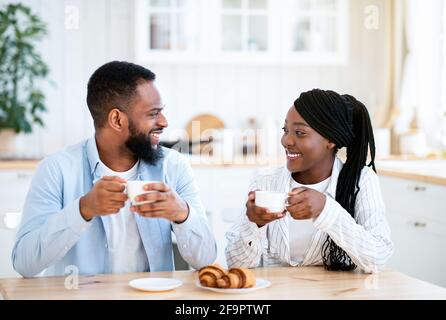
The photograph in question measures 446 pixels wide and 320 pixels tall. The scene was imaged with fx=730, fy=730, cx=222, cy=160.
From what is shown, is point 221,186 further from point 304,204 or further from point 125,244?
point 304,204

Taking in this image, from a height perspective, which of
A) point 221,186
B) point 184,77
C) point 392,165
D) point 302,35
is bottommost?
point 221,186

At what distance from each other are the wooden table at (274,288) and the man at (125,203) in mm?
100

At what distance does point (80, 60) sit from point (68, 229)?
276cm

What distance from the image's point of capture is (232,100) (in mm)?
4594

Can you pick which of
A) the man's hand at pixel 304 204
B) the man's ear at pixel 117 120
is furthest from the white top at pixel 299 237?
the man's ear at pixel 117 120

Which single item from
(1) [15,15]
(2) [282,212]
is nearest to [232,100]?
(1) [15,15]

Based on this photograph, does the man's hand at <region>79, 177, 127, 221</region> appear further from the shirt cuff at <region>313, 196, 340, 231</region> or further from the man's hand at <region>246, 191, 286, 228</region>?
the shirt cuff at <region>313, 196, 340, 231</region>

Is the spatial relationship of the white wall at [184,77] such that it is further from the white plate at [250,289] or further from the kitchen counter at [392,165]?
the white plate at [250,289]

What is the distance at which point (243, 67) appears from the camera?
4.59 m

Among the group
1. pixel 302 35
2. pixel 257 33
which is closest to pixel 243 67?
pixel 257 33

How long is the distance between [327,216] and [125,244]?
0.55 meters

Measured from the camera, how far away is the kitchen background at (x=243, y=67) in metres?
4.23

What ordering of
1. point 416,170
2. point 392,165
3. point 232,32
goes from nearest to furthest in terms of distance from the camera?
point 416,170, point 392,165, point 232,32

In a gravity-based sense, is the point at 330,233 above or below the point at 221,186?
above
